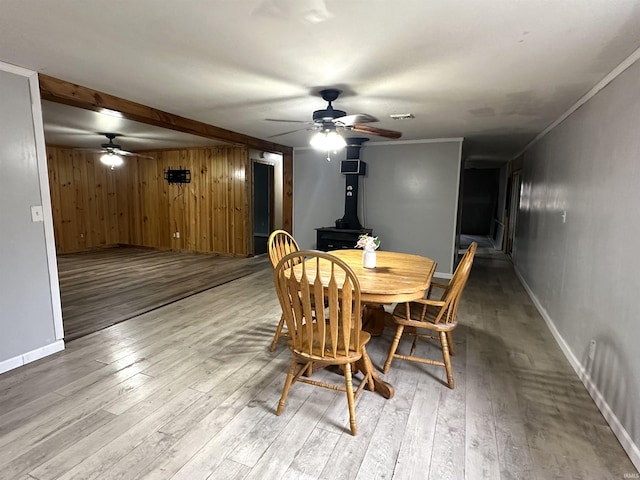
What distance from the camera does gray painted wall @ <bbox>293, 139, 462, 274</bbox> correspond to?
16.9 ft

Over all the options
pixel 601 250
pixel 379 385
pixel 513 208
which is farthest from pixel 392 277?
pixel 513 208

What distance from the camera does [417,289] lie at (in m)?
2.04

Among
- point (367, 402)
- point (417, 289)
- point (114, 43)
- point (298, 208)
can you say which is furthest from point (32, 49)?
point (298, 208)

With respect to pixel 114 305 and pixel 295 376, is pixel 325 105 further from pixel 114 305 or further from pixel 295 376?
pixel 114 305

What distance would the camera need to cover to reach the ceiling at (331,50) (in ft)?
5.23

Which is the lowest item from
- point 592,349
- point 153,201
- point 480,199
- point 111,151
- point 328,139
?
point 592,349

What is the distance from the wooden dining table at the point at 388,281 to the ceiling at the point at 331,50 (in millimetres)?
1407

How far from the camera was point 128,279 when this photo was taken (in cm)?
485

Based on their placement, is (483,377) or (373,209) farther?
(373,209)

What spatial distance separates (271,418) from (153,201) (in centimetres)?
669

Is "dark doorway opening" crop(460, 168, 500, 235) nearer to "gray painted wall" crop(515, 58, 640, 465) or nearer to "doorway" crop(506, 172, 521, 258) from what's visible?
"doorway" crop(506, 172, 521, 258)

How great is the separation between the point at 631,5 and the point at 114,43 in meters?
2.62

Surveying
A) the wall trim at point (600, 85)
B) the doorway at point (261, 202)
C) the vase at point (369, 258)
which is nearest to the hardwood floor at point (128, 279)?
the doorway at point (261, 202)

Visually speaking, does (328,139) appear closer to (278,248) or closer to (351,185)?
(278,248)
